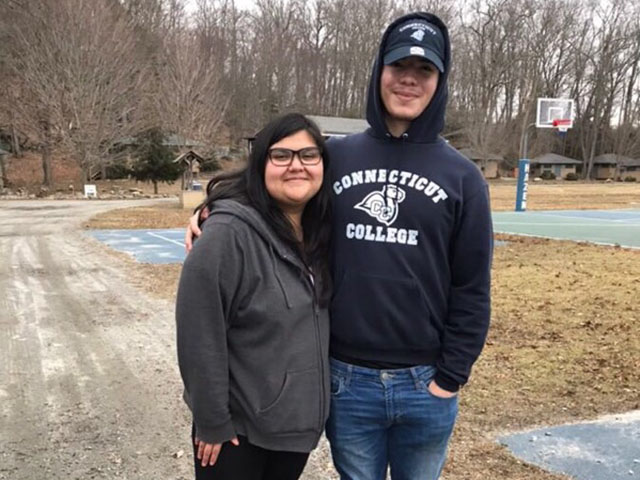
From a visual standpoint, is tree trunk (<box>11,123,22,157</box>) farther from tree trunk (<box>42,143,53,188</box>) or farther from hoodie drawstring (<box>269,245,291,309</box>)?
hoodie drawstring (<box>269,245,291,309</box>)

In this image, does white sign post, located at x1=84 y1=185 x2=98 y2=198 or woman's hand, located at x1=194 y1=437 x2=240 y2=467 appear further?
white sign post, located at x1=84 y1=185 x2=98 y2=198

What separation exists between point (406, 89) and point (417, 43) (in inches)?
5.9

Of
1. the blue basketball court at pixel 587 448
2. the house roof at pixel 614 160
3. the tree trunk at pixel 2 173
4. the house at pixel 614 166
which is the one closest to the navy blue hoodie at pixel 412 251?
the blue basketball court at pixel 587 448

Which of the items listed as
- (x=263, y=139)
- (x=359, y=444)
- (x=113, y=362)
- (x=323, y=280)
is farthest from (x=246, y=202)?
(x=113, y=362)

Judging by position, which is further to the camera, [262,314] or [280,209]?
[280,209]

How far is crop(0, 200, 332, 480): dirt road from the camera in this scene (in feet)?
10.8

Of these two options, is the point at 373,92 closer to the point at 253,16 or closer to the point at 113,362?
the point at 113,362

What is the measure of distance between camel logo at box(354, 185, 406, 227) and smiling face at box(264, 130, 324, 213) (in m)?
0.18

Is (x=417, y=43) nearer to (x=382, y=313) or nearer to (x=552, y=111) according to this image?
(x=382, y=313)

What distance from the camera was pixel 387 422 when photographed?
1.94 meters

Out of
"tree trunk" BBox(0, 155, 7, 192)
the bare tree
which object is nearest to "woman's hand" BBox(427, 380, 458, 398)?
the bare tree

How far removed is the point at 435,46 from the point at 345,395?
1.16 m

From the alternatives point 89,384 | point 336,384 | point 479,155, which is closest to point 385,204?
point 336,384

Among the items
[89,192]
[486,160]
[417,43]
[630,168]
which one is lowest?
[89,192]
